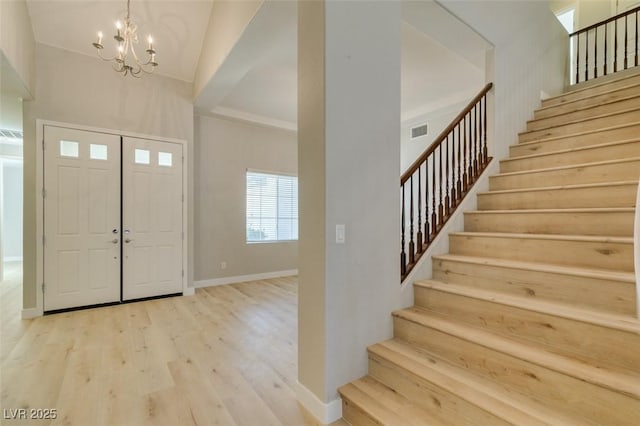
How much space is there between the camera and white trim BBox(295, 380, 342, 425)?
1.73 metres

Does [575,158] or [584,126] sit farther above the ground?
[584,126]

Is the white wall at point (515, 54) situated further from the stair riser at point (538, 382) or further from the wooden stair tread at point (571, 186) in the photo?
the stair riser at point (538, 382)

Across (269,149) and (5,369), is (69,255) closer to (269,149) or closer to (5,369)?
(5,369)

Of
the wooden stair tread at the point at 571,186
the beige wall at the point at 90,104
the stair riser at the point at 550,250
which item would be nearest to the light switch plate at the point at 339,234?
the stair riser at the point at 550,250

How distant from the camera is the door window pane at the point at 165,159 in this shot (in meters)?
4.42

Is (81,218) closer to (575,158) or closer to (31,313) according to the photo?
(31,313)

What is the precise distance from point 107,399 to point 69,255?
2.71 m

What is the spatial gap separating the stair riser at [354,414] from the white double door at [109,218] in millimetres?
3723

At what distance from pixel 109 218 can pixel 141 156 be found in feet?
3.35

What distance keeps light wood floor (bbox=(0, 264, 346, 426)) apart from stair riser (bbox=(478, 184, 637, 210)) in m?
2.47

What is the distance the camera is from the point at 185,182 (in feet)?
15.2

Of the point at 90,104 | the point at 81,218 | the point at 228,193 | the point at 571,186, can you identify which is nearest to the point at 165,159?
the point at 90,104

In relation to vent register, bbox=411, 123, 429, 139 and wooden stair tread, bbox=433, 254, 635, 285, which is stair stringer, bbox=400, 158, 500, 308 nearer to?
wooden stair tread, bbox=433, 254, 635, 285

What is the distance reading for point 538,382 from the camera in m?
1.37
